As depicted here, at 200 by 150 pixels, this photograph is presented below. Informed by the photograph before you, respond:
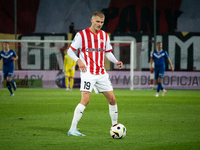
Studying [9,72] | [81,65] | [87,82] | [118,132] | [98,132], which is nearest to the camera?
[118,132]

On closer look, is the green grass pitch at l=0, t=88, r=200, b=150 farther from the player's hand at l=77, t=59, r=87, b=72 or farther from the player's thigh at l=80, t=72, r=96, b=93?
the player's hand at l=77, t=59, r=87, b=72

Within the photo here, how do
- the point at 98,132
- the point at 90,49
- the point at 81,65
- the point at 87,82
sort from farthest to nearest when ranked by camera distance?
the point at 98,132 → the point at 90,49 → the point at 87,82 → the point at 81,65

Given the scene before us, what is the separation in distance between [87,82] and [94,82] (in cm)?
12

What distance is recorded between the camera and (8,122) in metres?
6.41

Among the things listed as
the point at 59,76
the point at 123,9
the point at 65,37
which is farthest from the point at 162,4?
the point at 59,76

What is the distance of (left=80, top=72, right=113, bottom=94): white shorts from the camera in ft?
16.4

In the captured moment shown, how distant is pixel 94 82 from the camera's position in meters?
5.05

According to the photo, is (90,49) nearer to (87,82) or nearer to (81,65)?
(81,65)

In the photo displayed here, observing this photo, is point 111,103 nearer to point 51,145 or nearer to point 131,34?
point 51,145

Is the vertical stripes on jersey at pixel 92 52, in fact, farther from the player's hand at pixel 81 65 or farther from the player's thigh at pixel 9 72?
the player's thigh at pixel 9 72

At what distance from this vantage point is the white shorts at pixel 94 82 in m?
4.99

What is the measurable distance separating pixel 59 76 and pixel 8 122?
1318 centimetres

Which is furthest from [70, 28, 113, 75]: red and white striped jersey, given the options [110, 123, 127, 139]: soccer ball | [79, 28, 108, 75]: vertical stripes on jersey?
[110, 123, 127, 139]: soccer ball

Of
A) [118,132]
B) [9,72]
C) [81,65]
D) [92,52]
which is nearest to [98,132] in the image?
[118,132]
